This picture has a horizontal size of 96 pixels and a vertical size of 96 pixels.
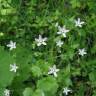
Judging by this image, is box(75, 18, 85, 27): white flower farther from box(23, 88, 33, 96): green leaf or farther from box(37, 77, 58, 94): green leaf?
box(23, 88, 33, 96): green leaf

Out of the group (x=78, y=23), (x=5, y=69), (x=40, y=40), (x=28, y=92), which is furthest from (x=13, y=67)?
(x=78, y=23)

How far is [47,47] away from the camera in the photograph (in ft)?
10.7

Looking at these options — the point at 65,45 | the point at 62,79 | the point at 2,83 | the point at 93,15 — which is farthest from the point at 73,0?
the point at 2,83

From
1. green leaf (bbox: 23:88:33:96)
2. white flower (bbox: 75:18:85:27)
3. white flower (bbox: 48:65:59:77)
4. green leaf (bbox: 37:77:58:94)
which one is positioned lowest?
green leaf (bbox: 23:88:33:96)

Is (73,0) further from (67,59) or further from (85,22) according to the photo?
(67,59)

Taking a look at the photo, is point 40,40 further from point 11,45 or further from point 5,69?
point 5,69

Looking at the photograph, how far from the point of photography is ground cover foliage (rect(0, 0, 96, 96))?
3012 mm

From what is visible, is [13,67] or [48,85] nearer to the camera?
[48,85]

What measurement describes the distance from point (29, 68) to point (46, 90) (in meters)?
0.28

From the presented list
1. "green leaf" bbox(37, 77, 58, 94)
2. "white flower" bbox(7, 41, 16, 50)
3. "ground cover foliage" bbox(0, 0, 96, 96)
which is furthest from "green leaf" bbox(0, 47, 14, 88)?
"green leaf" bbox(37, 77, 58, 94)

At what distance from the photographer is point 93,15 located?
3.45 metres

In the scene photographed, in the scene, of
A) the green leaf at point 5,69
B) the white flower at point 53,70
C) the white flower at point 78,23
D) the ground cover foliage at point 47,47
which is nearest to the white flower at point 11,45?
the ground cover foliage at point 47,47

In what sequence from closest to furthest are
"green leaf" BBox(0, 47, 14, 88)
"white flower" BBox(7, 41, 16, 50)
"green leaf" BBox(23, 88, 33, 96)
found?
"green leaf" BBox(23, 88, 33, 96) < "green leaf" BBox(0, 47, 14, 88) < "white flower" BBox(7, 41, 16, 50)

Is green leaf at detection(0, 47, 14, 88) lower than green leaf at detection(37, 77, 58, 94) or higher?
higher
